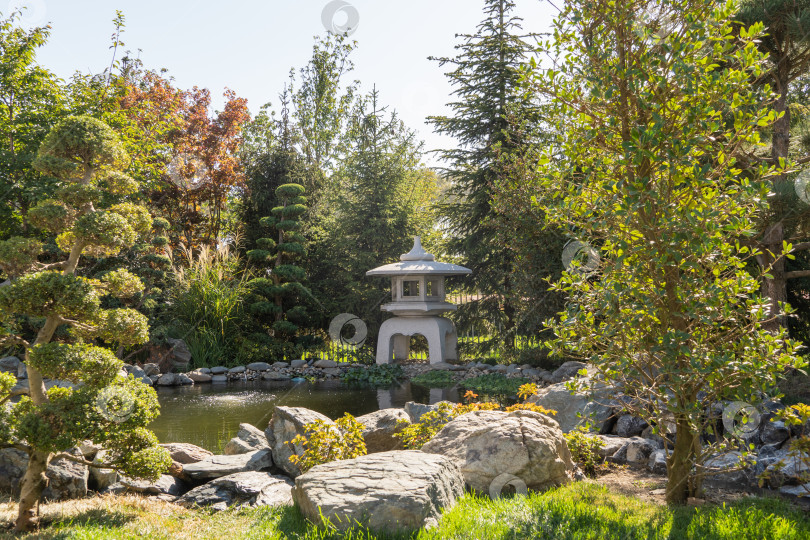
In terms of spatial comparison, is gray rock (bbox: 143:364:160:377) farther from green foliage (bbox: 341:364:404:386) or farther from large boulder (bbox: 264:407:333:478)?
large boulder (bbox: 264:407:333:478)

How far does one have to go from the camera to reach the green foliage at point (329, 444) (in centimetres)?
352

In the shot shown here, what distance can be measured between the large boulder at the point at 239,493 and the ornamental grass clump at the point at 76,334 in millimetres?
524

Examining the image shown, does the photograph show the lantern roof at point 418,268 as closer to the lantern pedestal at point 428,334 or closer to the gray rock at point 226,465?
the lantern pedestal at point 428,334

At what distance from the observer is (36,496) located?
292 cm

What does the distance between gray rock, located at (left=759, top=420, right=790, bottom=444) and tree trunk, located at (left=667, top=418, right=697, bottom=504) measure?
1393 millimetres

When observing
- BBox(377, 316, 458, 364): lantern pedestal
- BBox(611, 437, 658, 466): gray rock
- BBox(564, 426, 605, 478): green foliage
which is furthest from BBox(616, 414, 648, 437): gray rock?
BBox(377, 316, 458, 364): lantern pedestal

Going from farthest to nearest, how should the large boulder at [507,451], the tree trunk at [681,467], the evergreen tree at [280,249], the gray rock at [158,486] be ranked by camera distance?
1. the evergreen tree at [280,249]
2. the gray rock at [158,486]
3. the large boulder at [507,451]
4. the tree trunk at [681,467]

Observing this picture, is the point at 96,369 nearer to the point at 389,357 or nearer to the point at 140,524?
the point at 140,524

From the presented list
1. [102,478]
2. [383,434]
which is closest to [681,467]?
[383,434]

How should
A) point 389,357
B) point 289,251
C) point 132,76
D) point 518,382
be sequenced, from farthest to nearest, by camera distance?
point 132,76
point 289,251
point 389,357
point 518,382

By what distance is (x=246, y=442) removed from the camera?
15.3 feet

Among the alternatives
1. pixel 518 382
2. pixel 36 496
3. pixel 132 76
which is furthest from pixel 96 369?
pixel 132 76

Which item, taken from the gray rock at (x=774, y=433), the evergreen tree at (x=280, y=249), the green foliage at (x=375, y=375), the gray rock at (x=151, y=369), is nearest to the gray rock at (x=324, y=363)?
the green foliage at (x=375, y=375)

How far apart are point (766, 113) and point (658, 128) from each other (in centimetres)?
54
